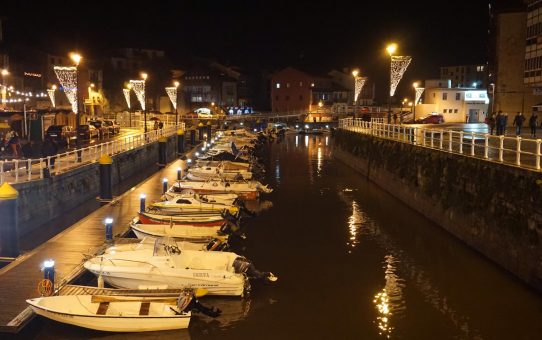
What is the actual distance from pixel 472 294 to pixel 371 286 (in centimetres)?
310

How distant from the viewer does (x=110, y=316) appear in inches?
560

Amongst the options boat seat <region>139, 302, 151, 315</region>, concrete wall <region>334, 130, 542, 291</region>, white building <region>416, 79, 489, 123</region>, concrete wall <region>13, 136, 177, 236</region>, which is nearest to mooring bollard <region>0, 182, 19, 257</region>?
concrete wall <region>13, 136, 177, 236</region>

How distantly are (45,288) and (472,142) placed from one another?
56.9ft

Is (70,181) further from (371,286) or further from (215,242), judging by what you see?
(371,286)

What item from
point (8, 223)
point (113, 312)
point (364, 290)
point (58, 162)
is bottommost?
point (364, 290)

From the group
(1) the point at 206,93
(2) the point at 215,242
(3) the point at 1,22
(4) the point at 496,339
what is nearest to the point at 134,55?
(1) the point at 206,93

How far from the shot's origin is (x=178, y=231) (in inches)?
861

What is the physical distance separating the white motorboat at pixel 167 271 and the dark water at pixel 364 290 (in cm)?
62

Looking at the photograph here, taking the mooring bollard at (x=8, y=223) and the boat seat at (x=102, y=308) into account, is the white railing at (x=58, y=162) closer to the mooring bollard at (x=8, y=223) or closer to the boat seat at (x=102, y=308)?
the mooring bollard at (x=8, y=223)

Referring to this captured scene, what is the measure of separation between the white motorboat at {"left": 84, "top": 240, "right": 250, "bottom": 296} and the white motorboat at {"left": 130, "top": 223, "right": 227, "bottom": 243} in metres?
3.48

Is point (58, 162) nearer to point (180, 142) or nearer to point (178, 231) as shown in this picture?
point (178, 231)

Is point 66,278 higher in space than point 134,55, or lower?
lower

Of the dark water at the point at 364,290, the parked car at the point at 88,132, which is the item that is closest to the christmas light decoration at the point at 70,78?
the dark water at the point at 364,290

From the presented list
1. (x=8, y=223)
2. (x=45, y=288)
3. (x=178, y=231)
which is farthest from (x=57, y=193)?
(x=45, y=288)
